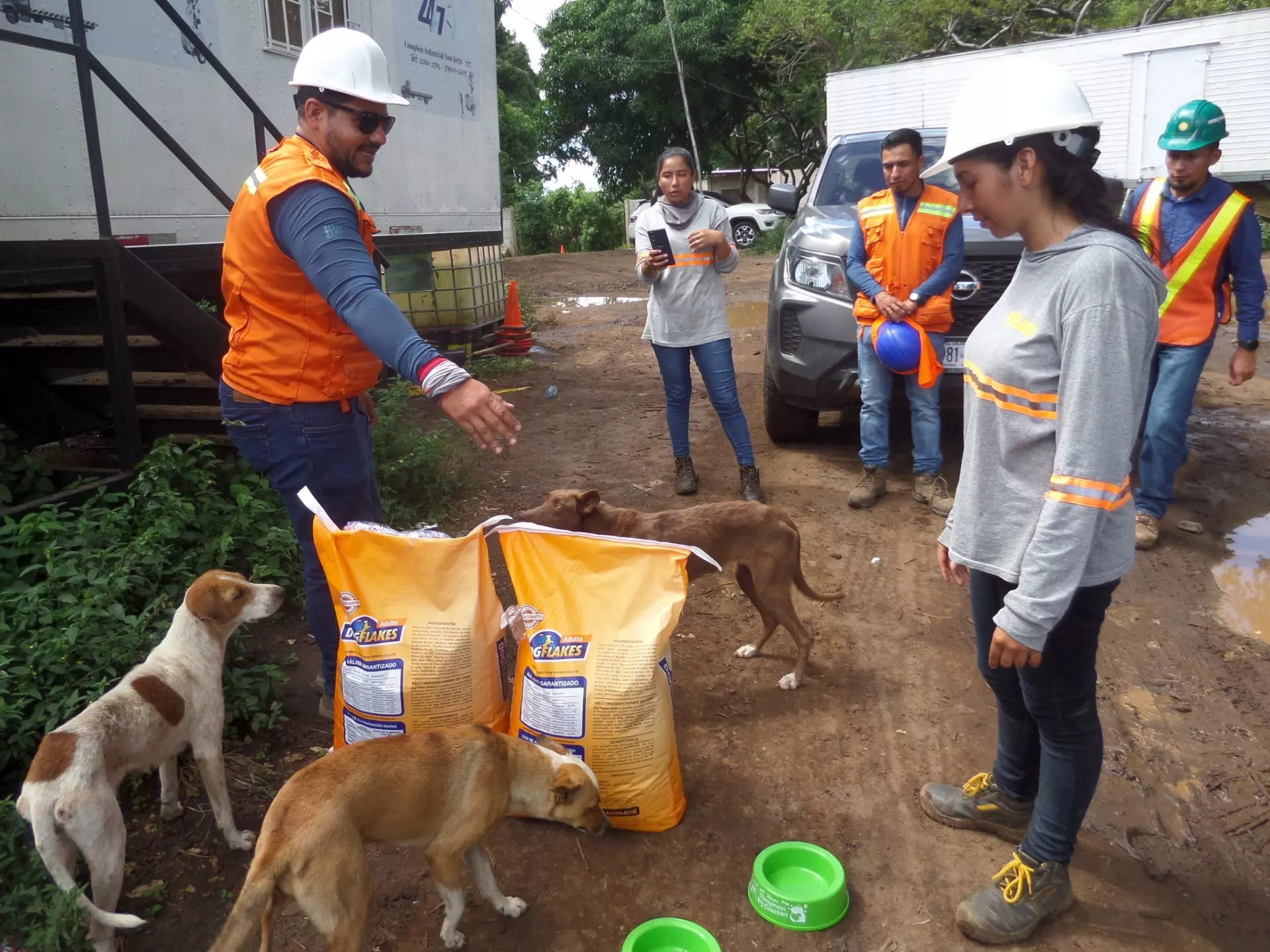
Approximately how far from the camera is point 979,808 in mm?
2848

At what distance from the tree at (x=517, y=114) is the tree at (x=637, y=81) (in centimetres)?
89

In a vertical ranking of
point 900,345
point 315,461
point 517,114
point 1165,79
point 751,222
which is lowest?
point 315,461

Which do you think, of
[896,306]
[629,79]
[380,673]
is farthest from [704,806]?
[629,79]

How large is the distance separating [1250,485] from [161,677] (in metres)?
6.33

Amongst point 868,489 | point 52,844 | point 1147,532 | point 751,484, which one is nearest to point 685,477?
point 751,484

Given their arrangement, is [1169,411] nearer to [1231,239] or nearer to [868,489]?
[1231,239]

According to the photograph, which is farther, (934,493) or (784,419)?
(784,419)

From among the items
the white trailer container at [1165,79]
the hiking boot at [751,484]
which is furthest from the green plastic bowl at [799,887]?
the white trailer container at [1165,79]

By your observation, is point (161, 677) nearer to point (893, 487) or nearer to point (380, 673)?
point (380, 673)

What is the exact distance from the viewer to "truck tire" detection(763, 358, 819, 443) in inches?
257

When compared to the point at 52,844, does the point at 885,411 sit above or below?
above

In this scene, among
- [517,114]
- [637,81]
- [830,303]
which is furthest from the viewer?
[517,114]

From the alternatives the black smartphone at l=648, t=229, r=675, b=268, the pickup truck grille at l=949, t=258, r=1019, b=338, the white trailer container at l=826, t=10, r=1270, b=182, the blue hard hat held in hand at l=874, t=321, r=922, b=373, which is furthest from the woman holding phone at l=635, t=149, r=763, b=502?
the white trailer container at l=826, t=10, r=1270, b=182

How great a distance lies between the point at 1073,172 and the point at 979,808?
76.6 inches
